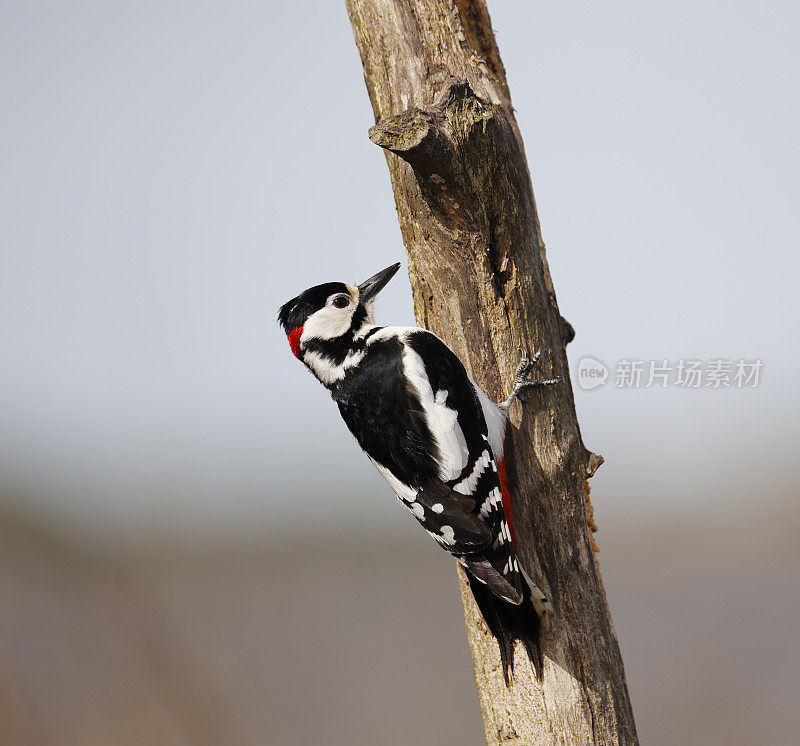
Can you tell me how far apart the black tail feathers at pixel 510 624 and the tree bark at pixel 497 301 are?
29 millimetres

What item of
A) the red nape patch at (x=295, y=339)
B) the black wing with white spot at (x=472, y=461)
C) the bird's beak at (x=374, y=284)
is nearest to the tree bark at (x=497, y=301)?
the black wing with white spot at (x=472, y=461)

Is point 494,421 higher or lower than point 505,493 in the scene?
higher

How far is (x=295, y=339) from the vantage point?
7.97 feet

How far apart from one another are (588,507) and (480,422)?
0.56m

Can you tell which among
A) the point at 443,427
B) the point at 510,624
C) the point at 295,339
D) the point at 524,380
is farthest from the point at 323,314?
the point at 510,624

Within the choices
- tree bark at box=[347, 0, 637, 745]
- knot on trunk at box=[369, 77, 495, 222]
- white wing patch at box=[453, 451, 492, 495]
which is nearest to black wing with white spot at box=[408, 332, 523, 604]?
white wing patch at box=[453, 451, 492, 495]

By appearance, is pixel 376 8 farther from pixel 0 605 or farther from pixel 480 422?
pixel 0 605

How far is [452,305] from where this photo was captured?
2162 mm

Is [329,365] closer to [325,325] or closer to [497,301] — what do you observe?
[325,325]

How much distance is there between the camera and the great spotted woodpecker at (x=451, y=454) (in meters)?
1.95

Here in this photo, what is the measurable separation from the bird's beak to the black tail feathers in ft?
3.78

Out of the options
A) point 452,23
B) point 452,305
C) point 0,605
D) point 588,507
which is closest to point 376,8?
point 452,23

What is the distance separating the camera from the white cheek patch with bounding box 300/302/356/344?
7.71 feet

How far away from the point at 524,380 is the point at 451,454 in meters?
0.37
